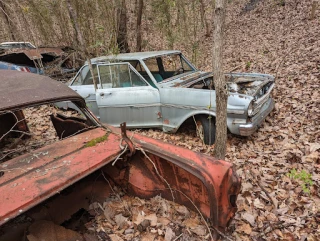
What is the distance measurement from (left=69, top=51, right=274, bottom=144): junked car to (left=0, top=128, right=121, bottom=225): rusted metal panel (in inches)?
72.6

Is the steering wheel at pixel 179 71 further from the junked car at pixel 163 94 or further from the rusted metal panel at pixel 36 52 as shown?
the rusted metal panel at pixel 36 52

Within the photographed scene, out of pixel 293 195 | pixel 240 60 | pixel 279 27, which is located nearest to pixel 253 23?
pixel 279 27

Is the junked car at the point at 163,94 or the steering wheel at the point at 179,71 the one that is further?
the steering wheel at the point at 179,71

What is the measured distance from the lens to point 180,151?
225cm

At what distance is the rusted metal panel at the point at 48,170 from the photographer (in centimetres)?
174

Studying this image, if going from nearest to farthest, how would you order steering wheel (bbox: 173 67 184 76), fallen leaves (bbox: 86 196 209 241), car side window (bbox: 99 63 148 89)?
Answer: fallen leaves (bbox: 86 196 209 241), car side window (bbox: 99 63 148 89), steering wheel (bbox: 173 67 184 76)

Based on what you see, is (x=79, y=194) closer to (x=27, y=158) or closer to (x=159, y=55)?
(x=27, y=158)

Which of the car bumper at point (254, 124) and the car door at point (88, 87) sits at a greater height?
the car door at point (88, 87)

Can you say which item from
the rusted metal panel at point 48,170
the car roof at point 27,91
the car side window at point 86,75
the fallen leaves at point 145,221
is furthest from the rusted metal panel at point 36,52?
the fallen leaves at point 145,221

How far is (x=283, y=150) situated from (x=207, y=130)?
1.16m

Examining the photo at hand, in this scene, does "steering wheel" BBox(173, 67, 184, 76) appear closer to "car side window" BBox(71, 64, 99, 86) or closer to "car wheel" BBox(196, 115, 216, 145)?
"car wheel" BBox(196, 115, 216, 145)

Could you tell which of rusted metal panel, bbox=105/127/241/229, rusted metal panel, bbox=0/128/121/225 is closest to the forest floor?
rusted metal panel, bbox=105/127/241/229

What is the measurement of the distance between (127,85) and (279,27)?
8.85 metres

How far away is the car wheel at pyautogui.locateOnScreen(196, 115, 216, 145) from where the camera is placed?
399 cm
